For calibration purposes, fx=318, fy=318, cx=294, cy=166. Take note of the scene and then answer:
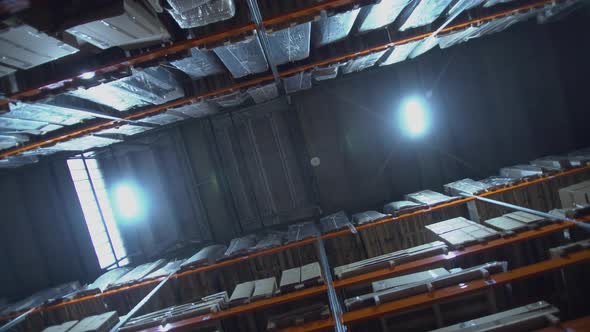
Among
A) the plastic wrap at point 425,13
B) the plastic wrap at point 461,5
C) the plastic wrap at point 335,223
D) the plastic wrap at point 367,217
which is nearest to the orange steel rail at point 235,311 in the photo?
the plastic wrap at point 335,223

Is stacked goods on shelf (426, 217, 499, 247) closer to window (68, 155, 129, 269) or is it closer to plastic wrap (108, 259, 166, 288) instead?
plastic wrap (108, 259, 166, 288)

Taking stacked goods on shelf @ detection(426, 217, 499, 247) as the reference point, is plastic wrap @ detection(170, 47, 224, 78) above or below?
above

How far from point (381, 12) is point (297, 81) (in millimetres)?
2888

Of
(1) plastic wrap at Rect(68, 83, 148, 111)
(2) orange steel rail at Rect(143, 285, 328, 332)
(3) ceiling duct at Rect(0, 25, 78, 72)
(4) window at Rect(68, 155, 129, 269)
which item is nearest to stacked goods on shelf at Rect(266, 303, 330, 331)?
(2) orange steel rail at Rect(143, 285, 328, 332)

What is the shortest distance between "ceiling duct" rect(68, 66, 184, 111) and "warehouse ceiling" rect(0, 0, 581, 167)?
2 centimetres

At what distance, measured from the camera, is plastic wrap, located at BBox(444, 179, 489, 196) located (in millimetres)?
7735

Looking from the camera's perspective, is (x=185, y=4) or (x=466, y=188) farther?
(x=466, y=188)

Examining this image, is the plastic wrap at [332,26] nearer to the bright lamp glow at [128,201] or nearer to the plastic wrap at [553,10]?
the plastic wrap at [553,10]

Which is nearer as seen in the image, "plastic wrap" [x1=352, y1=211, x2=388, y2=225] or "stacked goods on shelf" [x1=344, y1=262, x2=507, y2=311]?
"stacked goods on shelf" [x1=344, y1=262, x2=507, y2=311]

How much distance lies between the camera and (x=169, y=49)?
436 cm

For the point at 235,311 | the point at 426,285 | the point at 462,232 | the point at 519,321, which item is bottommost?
the point at 519,321

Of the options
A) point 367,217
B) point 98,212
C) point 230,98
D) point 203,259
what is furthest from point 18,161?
point 367,217

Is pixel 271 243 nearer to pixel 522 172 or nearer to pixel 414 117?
pixel 414 117

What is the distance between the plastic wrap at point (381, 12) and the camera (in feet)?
16.6
